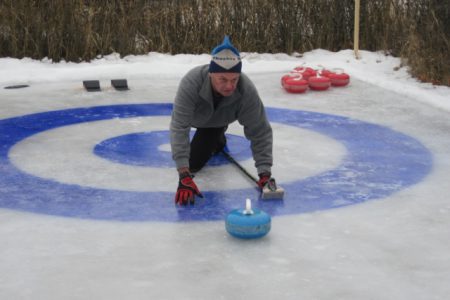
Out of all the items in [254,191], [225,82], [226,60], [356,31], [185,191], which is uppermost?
[226,60]

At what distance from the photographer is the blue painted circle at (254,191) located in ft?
11.5

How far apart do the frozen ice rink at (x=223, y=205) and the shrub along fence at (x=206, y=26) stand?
2031mm

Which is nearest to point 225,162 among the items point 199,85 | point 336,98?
point 199,85

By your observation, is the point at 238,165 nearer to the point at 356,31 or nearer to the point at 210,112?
the point at 210,112

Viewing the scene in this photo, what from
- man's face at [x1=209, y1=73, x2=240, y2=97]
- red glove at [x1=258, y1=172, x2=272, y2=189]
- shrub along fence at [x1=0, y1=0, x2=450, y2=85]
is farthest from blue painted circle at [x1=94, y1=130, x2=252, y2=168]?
shrub along fence at [x1=0, y1=0, x2=450, y2=85]

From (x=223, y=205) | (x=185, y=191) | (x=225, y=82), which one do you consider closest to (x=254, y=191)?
(x=223, y=205)

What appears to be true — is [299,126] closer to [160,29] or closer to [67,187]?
[67,187]

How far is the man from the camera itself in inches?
136

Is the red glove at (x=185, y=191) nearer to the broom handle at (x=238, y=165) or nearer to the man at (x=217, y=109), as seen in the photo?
the man at (x=217, y=109)

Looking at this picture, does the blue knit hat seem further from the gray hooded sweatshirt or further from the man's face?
the gray hooded sweatshirt

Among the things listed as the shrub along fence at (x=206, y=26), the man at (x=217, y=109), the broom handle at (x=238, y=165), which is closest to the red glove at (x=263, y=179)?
the man at (x=217, y=109)

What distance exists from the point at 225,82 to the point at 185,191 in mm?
627

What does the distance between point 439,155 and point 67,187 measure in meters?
2.58

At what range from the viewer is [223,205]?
3.59m
